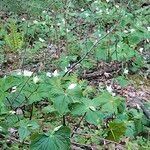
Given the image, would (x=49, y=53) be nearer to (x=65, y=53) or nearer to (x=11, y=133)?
(x=65, y=53)

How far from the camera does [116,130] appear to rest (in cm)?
361

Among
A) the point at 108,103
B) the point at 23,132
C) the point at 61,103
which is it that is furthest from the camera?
the point at 108,103

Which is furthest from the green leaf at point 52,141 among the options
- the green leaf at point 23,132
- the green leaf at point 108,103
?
the green leaf at point 108,103

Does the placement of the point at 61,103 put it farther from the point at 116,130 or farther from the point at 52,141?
the point at 116,130

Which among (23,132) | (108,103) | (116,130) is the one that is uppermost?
(108,103)

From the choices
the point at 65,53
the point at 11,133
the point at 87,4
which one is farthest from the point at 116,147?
the point at 87,4

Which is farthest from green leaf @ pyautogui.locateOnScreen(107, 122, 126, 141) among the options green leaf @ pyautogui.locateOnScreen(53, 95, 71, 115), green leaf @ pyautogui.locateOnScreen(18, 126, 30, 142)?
green leaf @ pyautogui.locateOnScreen(18, 126, 30, 142)

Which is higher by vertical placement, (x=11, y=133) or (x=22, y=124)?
(x=22, y=124)

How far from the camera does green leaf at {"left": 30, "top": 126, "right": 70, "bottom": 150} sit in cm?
303

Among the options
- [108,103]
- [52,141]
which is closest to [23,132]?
[52,141]

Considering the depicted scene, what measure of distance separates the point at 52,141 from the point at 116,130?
30.9 inches

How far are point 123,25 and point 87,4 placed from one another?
2.30m

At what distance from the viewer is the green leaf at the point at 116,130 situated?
357 cm

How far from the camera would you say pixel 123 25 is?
682 centimetres
